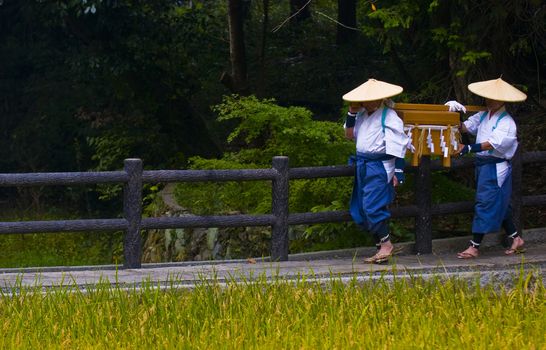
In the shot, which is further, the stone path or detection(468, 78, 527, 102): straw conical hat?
detection(468, 78, 527, 102): straw conical hat

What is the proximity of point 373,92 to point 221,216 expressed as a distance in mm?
1918

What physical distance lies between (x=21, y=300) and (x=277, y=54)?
1737cm

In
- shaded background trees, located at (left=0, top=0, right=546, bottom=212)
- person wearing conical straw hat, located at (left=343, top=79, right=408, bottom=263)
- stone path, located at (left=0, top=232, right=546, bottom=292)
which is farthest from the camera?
shaded background trees, located at (left=0, top=0, right=546, bottom=212)

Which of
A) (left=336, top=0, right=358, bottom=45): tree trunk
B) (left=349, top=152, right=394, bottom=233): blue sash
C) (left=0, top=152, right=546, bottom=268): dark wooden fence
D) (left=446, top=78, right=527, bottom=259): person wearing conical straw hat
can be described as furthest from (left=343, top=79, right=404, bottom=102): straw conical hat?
(left=336, top=0, right=358, bottom=45): tree trunk

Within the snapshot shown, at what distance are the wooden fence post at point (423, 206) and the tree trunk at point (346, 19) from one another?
527 inches

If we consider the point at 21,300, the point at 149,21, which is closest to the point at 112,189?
the point at 149,21

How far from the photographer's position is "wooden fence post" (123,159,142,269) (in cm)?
1048

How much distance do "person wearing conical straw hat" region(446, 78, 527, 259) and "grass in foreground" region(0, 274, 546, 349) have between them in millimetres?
2034

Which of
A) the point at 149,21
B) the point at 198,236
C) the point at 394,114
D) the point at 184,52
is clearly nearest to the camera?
the point at 394,114

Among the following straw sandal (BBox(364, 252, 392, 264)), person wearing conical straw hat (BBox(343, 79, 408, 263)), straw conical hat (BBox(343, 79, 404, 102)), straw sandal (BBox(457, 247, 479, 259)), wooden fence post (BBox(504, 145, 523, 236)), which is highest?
straw conical hat (BBox(343, 79, 404, 102))

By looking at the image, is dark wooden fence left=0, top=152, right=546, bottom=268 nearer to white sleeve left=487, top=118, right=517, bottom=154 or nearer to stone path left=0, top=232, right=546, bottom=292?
stone path left=0, top=232, right=546, bottom=292

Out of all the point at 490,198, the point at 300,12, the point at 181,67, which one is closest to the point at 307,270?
the point at 490,198

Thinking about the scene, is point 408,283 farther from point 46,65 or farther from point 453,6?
point 46,65

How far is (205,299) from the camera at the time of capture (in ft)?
26.6
